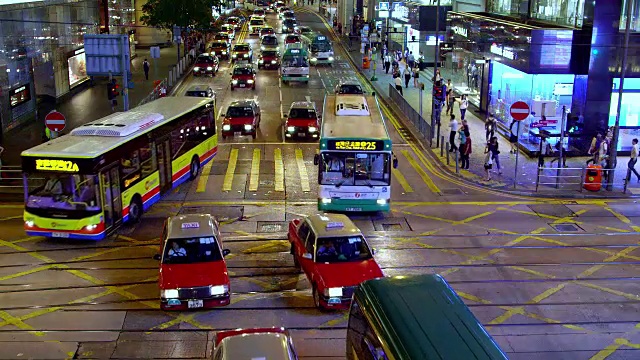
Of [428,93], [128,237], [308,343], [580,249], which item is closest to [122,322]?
[308,343]

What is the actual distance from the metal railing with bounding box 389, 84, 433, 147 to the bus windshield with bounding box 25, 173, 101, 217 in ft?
57.3

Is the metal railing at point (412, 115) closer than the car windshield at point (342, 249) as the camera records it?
No

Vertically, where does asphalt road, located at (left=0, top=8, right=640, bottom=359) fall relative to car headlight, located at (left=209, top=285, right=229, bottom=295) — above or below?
below

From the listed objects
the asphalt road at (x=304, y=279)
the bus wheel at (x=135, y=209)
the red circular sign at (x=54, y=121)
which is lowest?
the asphalt road at (x=304, y=279)

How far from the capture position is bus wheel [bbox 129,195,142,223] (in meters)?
21.5

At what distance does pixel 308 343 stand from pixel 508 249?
7924 mm

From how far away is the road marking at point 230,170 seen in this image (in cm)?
2647

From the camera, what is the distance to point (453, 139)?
3134 cm

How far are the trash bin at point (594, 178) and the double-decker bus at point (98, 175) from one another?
571 inches

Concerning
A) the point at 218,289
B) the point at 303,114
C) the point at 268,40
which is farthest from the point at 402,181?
the point at 268,40

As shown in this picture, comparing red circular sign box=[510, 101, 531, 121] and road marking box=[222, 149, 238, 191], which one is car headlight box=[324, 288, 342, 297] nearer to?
road marking box=[222, 149, 238, 191]

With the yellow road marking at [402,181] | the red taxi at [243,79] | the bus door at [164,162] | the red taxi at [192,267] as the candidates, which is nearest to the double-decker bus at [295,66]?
the red taxi at [243,79]

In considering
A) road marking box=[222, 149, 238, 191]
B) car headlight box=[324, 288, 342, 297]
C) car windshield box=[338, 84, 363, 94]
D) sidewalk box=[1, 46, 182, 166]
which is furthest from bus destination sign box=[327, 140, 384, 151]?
car windshield box=[338, 84, 363, 94]

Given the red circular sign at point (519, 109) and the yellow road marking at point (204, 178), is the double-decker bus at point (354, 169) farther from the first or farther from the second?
the red circular sign at point (519, 109)
